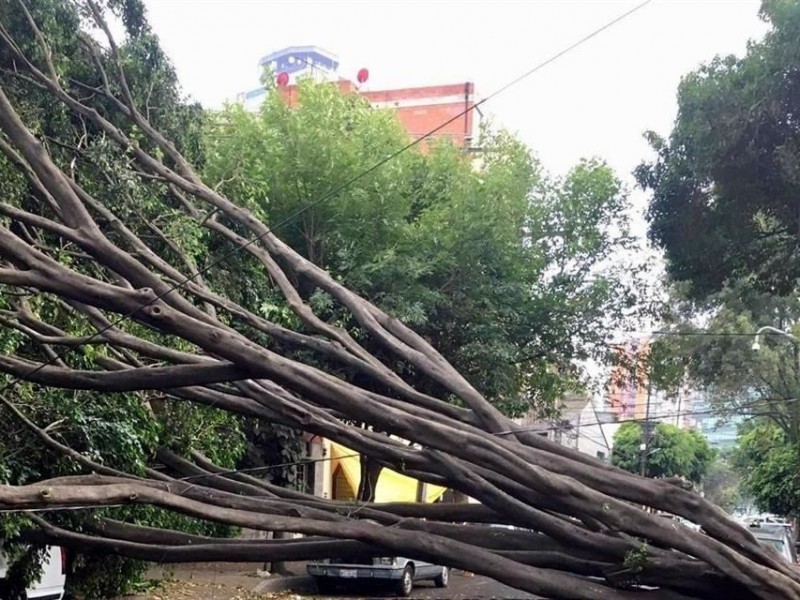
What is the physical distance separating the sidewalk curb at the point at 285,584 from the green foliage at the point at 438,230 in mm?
4393

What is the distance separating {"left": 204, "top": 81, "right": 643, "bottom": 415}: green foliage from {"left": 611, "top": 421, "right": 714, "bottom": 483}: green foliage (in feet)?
107

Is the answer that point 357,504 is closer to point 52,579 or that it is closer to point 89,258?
point 89,258

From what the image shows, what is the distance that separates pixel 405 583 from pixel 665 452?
133 feet

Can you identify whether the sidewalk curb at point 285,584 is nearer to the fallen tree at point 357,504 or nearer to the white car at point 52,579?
the white car at point 52,579

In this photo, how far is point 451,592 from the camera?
17.5 meters

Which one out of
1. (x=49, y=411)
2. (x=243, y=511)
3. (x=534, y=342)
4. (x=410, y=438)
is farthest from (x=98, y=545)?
(x=534, y=342)

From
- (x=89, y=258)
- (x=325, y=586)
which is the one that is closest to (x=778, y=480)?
(x=325, y=586)

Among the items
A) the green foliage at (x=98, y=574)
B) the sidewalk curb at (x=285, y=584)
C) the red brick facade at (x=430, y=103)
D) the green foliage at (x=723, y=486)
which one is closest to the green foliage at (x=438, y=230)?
the sidewalk curb at (x=285, y=584)

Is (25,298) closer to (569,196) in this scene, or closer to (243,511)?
(243,511)

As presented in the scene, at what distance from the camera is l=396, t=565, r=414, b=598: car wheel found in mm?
16000

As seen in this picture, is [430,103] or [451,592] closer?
[451,592]

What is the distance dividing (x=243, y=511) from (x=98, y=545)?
1.30 m

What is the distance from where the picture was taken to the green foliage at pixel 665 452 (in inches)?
2099

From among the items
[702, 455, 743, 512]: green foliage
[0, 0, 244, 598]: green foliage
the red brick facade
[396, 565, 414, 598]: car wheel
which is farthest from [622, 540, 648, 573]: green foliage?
[702, 455, 743, 512]: green foliage
